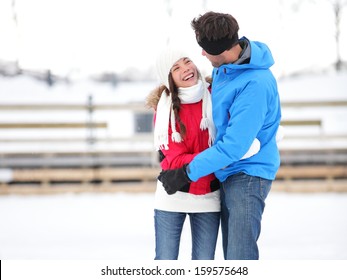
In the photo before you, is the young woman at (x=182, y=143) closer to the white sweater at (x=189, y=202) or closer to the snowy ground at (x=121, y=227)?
the white sweater at (x=189, y=202)

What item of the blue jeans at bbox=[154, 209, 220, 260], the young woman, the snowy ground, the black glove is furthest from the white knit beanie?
the snowy ground

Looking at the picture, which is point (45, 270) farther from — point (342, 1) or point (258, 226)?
point (342, 1)

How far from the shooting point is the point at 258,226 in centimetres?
124

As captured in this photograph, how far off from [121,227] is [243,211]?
1858 millimetres

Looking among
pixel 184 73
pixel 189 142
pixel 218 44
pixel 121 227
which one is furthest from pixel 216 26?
pixel 121 227

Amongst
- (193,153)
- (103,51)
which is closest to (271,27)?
(103,51)

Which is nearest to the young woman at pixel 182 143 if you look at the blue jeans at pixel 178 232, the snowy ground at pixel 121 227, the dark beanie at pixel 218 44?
the blue jeans at pixel 178 232

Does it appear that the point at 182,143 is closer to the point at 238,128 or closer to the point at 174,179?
the point at 174,179

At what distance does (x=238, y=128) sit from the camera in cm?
110

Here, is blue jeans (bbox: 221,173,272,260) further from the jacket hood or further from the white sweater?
the jacket hood

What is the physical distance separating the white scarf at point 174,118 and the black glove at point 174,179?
0.07 m

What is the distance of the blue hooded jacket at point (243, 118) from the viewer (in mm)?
1102

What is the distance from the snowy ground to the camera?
2.52 meters

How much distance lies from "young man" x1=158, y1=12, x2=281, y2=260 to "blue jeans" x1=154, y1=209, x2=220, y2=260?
0.23ft
